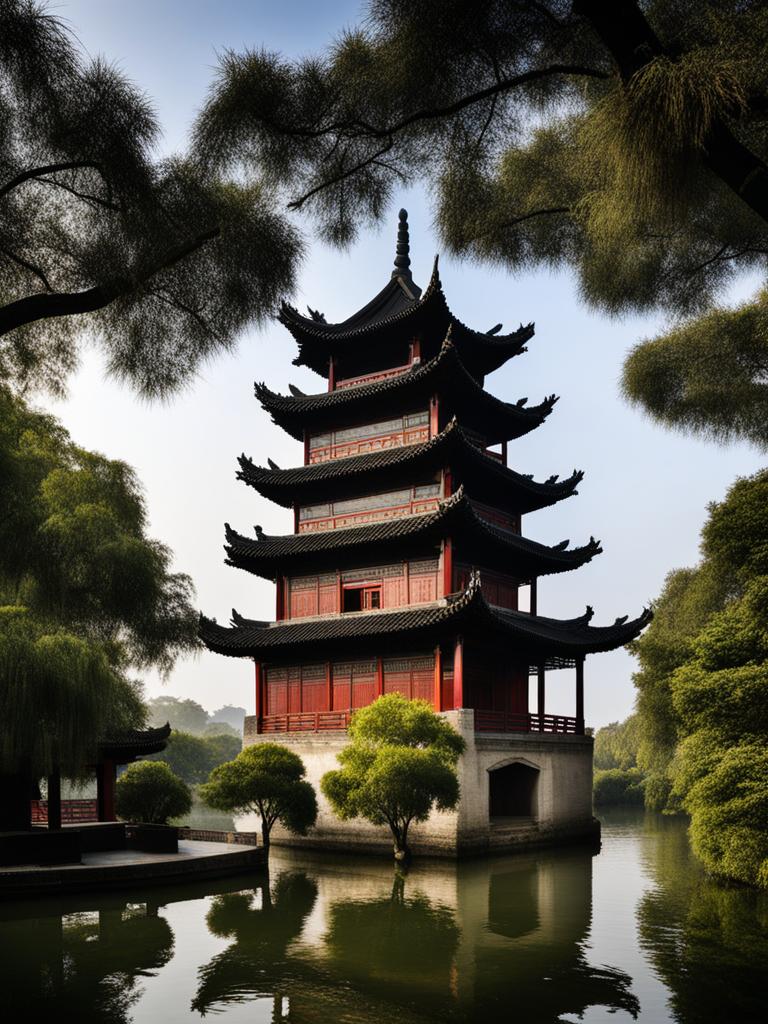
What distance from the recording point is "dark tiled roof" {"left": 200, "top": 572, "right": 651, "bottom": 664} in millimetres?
21031

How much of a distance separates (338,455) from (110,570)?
25.6 feet

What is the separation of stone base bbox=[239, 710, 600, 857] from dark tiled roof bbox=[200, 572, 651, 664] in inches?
82.5

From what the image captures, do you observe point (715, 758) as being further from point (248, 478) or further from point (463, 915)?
point (248, 478)

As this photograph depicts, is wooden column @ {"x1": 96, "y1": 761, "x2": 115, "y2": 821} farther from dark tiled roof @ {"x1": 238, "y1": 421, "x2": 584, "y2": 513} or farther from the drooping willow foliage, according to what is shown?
dark tiled roof @ {"x1": 238, "y1": 421, "x2": 584, "y2": 513}

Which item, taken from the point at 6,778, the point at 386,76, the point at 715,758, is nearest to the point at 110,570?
the point at 6,778

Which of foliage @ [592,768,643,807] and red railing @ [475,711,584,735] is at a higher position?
red railing @ [475,711,584,735]

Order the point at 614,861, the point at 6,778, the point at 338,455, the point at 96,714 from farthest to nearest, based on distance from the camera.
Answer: the point at 338,455, the point at 614,861, the point at 6,778, the point at 96,714

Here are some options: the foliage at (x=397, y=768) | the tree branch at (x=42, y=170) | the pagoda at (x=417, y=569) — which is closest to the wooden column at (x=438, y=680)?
the pagoda at (x=417, y=569)

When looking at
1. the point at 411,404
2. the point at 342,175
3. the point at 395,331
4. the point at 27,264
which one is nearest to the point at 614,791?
the point at 411,404

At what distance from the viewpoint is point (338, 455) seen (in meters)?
26.4

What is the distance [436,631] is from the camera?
70.6ft

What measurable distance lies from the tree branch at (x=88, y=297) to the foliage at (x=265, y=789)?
46.5 feet

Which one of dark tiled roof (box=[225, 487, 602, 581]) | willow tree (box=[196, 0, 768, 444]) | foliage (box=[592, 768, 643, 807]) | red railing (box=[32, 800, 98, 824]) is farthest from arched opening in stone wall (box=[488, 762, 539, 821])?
foliage (box=[592, 768, 643, 807])

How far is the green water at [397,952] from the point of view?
8219 mm
